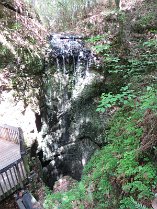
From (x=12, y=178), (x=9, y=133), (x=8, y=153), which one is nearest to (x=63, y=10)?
(x=9, y=133)

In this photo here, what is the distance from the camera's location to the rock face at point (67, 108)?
28.9 feet

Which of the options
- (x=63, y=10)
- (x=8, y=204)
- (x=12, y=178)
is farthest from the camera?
(x=63, y=10)

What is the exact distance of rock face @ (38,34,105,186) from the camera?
880 centimetres

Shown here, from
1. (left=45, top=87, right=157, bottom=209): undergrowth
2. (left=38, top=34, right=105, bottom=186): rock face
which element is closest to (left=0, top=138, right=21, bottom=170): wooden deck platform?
(left=38, top=34, right=105, bottom=186): rock face

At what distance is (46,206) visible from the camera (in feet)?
19.9

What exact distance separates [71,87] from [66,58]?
125 centimetres

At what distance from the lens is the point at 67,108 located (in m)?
9.25

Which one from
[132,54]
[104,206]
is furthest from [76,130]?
[104,206]

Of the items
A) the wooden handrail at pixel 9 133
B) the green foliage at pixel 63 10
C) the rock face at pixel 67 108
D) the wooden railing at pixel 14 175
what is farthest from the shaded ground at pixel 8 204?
the green foliage at pixel 63 10

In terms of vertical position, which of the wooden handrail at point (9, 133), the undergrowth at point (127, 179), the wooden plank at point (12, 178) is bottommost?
the wooden plank at point (12, 178)

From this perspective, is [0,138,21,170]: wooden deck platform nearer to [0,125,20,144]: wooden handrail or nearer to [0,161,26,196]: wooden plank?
[0,125,20,144]: wooden handrail

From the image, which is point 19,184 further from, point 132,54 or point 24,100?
point 132,54

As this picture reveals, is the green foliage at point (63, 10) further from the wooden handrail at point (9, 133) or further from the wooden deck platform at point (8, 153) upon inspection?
the wooden deck platform at point (8, 153)

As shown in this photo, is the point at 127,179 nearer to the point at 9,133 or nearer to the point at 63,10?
the point at 9,133
